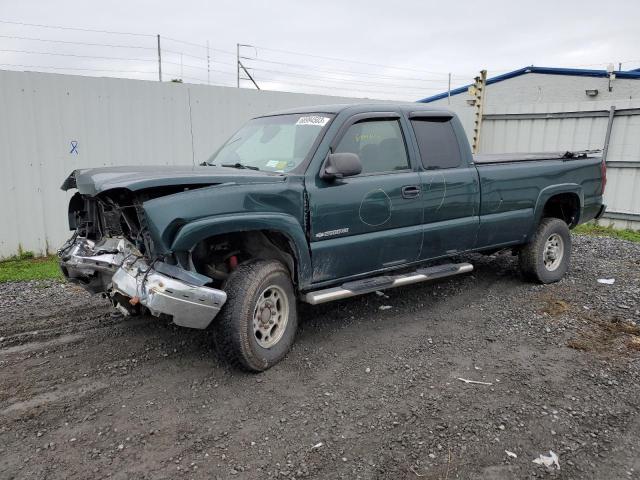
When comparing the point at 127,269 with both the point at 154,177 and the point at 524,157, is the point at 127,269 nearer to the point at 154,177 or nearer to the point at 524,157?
the point at 154,177

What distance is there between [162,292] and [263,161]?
64.4 inches

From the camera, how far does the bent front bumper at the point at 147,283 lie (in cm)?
318

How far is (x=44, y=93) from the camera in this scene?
705 cm

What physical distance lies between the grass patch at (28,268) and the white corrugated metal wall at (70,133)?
134mm

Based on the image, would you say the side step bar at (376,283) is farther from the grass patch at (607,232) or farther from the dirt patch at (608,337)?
the grass patch at (607,232)

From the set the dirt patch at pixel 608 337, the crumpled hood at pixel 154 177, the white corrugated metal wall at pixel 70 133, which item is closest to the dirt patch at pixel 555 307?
the dirt patch at pixel 608 337

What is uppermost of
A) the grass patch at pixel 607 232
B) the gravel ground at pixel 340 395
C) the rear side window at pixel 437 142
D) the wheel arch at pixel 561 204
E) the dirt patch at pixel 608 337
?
the rear side window at pixel 437 142

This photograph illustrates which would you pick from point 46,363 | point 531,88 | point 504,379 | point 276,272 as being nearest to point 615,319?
point 504,379

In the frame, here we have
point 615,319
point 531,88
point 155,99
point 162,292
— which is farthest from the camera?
point 531,88

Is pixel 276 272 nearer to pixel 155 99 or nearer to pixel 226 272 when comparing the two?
pixel 226 272

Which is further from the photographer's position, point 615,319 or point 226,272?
point 615,319

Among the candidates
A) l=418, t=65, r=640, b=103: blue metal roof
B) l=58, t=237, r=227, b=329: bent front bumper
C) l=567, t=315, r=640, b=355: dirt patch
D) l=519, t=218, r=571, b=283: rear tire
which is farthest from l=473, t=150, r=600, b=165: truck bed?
l=418, t=65, r=640, b=103: blue metal roof

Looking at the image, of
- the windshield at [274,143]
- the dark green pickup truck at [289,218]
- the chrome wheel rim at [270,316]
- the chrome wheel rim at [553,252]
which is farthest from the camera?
the chrome wheel rim at [553,252]

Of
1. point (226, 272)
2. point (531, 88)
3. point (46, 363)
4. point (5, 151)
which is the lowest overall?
point (46, 363)
